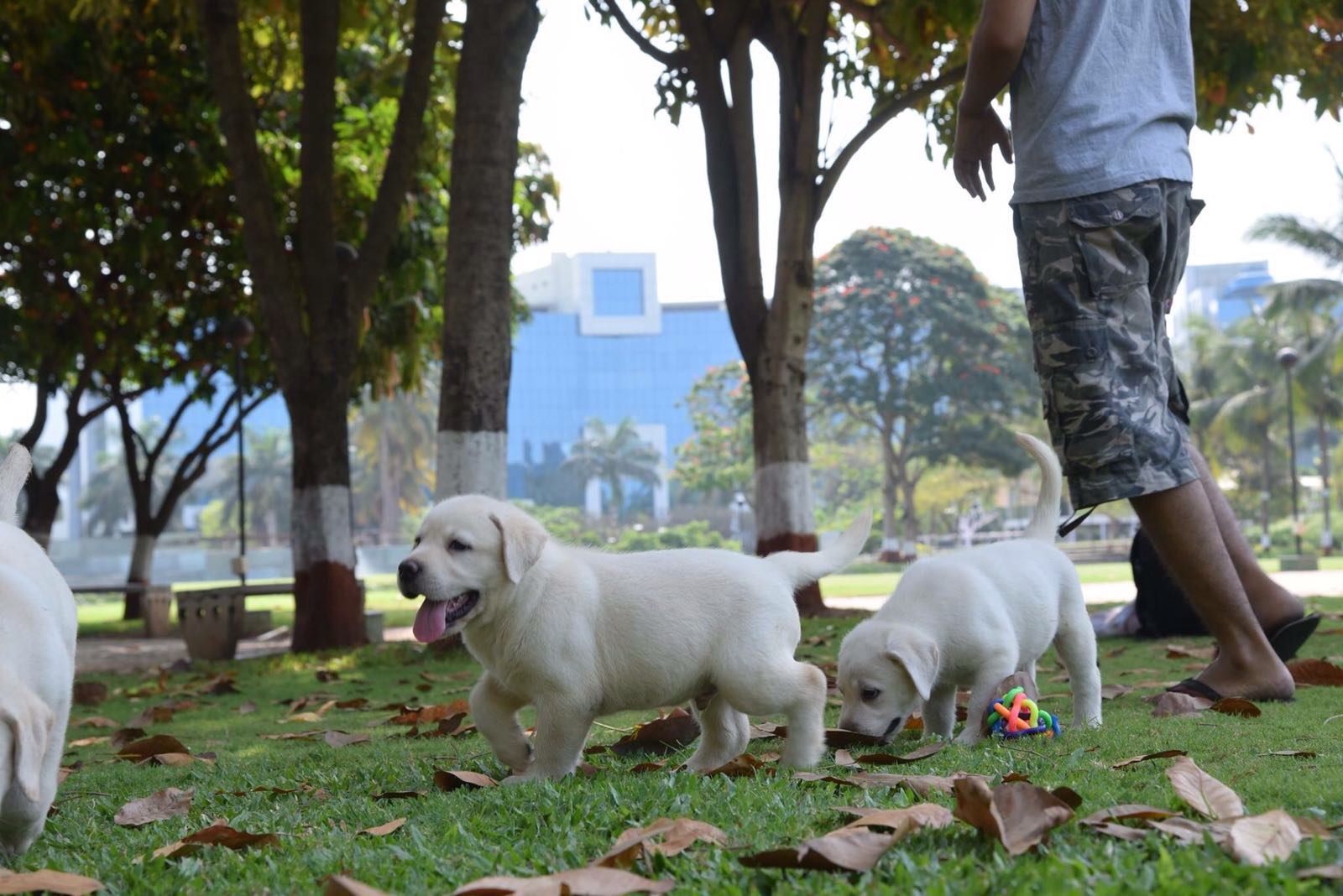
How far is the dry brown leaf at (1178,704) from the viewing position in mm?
4316

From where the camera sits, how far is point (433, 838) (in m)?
2.77

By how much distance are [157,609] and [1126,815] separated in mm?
19372

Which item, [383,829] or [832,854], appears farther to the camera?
[383,829]

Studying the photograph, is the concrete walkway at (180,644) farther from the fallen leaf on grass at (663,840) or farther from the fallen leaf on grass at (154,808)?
the fallen leaf on grass at (663,840)

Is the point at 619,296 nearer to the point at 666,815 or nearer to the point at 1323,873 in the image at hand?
the point at 666,815

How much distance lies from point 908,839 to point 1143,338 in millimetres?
2508

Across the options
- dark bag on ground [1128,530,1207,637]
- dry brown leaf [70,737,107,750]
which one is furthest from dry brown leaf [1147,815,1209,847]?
dark bag on ground [1128,530,1207,637]

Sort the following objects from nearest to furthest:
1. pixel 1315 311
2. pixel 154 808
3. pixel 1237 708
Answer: pixel 154 808 < pixel 1237 708 < pixel 1315 311

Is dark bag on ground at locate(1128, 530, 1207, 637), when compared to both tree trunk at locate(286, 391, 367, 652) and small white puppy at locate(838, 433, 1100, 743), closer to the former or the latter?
small white puppy at locate(838, 433, 1100, 743)

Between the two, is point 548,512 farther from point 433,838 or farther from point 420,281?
point 433,838

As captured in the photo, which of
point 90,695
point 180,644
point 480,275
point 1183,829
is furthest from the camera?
point 180,644

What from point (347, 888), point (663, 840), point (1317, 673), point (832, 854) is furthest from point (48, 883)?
point (1317, 673)

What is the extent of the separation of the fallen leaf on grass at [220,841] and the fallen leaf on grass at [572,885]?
0.81m

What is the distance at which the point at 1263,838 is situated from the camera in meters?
2.17
